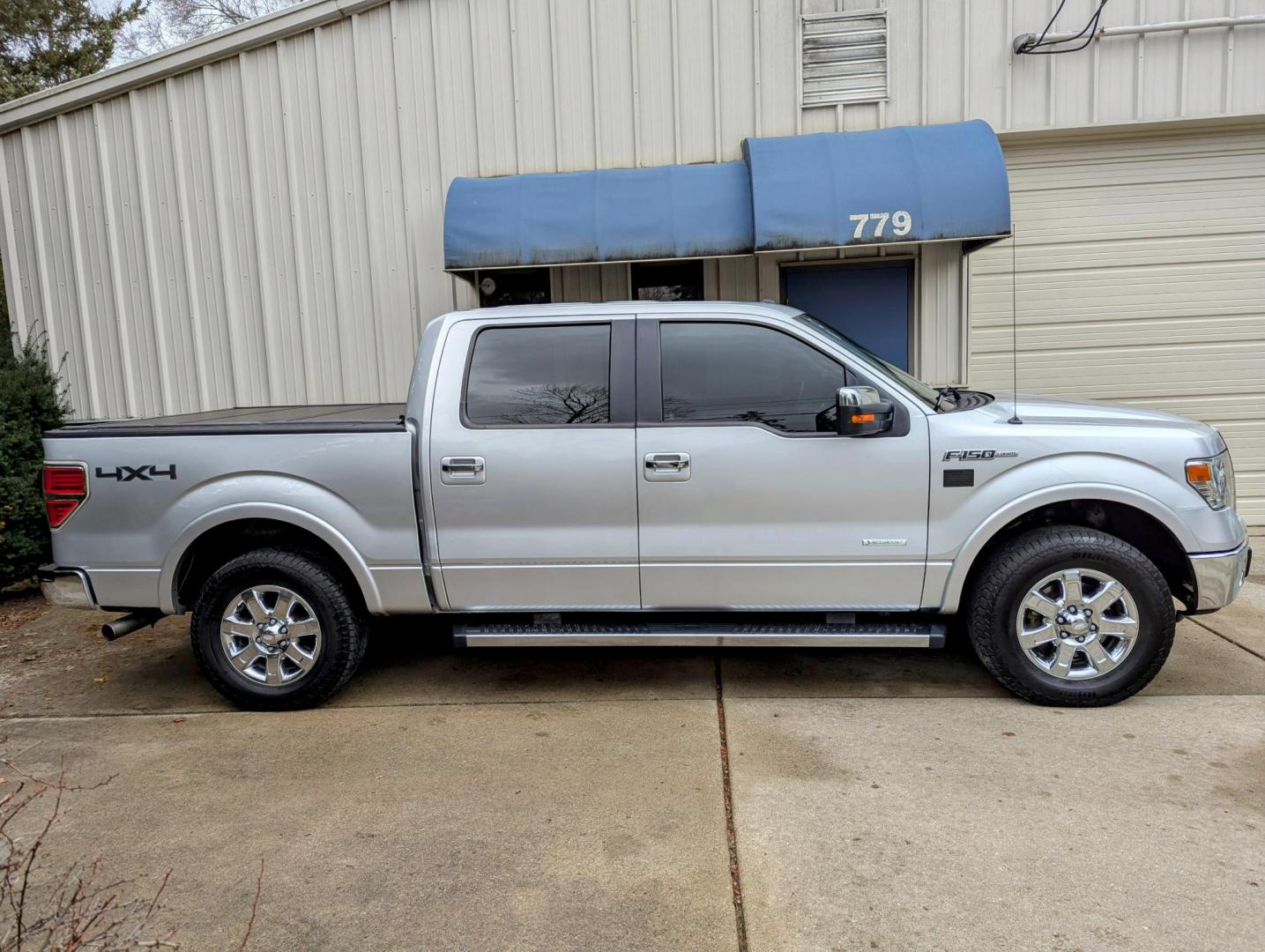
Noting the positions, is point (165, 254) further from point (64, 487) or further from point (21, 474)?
point (64, 487)

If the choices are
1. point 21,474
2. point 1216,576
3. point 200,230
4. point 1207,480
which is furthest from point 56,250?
point 1216,576

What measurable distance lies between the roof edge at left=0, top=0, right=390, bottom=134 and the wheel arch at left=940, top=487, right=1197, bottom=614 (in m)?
7.23

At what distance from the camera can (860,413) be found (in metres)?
4.12

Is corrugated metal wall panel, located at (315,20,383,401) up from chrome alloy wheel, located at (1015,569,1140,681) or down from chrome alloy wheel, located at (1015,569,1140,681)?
up

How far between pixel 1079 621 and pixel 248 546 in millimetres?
4234

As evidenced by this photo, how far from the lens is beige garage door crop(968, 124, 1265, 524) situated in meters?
7.98

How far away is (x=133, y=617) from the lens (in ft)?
15.5

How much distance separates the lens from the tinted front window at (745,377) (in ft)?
14.3

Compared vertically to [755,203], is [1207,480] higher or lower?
lower

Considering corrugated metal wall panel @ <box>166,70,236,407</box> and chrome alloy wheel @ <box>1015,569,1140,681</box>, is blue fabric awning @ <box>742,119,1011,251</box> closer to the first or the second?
chrome alloy wheel @ <box>1015,569,1140,681</box>

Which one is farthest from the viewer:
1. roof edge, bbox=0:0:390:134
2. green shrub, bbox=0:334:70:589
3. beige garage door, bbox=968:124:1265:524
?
roof edge, bbox=0:0:390:134

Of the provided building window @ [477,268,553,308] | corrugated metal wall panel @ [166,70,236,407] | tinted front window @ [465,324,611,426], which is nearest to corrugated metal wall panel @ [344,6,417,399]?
Result: building window @ [477,268,553,308]

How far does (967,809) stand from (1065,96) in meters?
6.80

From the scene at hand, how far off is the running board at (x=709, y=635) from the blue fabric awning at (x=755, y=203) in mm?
3721
